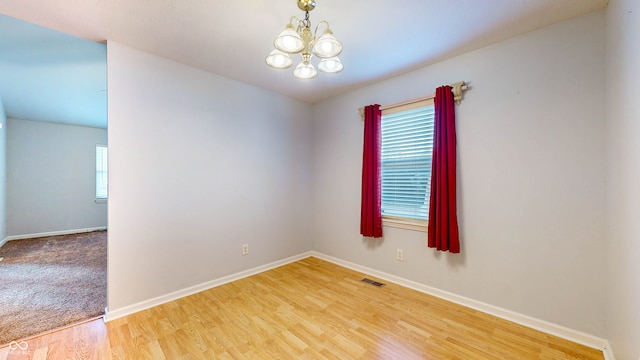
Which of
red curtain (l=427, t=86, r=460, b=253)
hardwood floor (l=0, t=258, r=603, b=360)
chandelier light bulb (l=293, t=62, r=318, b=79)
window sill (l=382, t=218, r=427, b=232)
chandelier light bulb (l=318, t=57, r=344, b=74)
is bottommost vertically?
hardwood floor (l=0, t=258, r=603, b=360)

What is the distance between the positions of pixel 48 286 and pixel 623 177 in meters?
5.32

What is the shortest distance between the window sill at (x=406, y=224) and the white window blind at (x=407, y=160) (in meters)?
0.06

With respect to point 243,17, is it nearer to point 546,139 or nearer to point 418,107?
point 418,107

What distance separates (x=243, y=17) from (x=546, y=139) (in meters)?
2.67

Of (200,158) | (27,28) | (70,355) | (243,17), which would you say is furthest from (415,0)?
(70,355)

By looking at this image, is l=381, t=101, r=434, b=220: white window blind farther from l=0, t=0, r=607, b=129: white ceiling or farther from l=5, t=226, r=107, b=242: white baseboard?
l=5, t=226, r=107, b=242: white baseboard

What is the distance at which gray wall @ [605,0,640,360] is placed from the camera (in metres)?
1.24

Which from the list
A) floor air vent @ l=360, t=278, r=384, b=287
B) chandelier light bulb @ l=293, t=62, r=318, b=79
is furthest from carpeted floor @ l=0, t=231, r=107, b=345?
chandelier light bulb @ l=293, t=62, r=318, b=79

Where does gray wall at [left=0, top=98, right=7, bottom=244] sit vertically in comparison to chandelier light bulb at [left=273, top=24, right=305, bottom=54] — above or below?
below

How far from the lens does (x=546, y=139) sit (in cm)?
202

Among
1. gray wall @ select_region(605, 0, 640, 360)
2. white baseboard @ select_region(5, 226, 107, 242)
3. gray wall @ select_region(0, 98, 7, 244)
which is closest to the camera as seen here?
gray wall @ select_region(605, 0, 640, 360)

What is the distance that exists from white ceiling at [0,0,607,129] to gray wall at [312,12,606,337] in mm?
233

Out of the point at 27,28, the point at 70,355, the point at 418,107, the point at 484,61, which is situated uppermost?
the point at 27,28

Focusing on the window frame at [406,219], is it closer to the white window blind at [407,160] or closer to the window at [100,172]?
the white window blind at [407,160]
